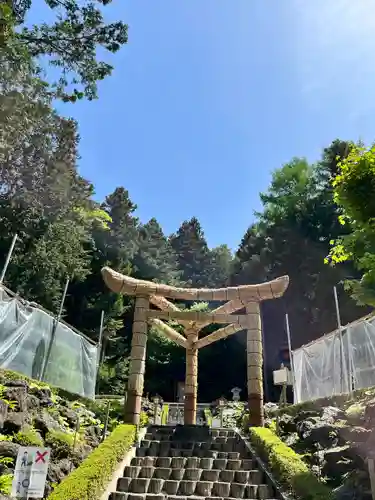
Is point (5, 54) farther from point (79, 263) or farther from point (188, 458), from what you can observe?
point (79, 263)

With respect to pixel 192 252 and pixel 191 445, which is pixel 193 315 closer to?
pixel 191 445

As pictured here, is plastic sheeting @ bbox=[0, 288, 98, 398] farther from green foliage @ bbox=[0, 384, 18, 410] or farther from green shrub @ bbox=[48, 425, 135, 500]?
green shrub @ bbox=[48, 425, 135, 500]

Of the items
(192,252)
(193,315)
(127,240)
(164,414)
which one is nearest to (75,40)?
(193,315)

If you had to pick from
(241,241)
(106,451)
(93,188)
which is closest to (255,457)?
(106,451)

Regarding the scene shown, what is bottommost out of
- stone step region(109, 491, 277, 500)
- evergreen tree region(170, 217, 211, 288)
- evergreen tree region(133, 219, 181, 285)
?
stone step region(109, 491, 277, 500)

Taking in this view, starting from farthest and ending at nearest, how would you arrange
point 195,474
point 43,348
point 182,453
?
point 43,348 → point 182,453 → point 195,474

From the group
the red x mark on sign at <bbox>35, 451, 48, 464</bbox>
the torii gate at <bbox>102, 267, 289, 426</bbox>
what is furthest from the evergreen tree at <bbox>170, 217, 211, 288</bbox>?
the red x mark on sign at <bbox>35, 451, 48, 464</bbox>

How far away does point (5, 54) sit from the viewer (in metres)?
8.97

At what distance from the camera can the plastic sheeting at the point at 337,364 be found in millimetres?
9945

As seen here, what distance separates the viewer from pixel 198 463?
7.89 m

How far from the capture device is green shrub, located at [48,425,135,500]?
548 cm

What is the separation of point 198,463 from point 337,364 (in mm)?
5261

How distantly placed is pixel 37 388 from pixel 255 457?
16.3 ft

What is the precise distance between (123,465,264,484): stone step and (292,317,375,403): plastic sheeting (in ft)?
12.5
